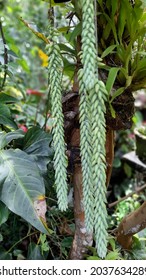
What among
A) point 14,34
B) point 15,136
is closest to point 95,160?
point 15,136

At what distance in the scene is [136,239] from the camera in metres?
1.09

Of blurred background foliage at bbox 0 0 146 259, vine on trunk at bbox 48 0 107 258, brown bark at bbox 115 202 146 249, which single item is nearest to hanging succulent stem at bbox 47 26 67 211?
vine on trunk at bbox 48 0 107 258

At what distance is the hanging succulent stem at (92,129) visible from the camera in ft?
2.03

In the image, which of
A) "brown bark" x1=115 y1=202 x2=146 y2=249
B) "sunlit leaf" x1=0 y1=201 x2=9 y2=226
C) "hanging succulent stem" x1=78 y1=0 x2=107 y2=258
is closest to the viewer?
"hanging succulent stem" x1=78 y1=0 x2=107 y2=258

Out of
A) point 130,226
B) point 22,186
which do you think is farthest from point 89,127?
point 130,226

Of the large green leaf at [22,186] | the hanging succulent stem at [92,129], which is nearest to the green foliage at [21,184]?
the large green leaf at [22,186]

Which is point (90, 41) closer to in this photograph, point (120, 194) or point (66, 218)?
point (66, 218)

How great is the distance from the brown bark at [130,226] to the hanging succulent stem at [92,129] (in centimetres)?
27

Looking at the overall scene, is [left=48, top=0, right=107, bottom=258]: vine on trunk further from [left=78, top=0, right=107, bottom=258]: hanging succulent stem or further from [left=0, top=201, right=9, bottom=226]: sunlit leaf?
[left=0, top=201, right=9, bottom=226]: sunlit leaf

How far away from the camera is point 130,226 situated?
3.26 ft

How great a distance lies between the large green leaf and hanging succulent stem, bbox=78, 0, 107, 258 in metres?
0.13

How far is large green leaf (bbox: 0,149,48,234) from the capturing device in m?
0.79

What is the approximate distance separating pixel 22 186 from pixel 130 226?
335 millimetres

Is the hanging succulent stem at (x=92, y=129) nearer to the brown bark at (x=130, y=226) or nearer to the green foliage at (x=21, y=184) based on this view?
the green foliage at (x=21, y=184)
